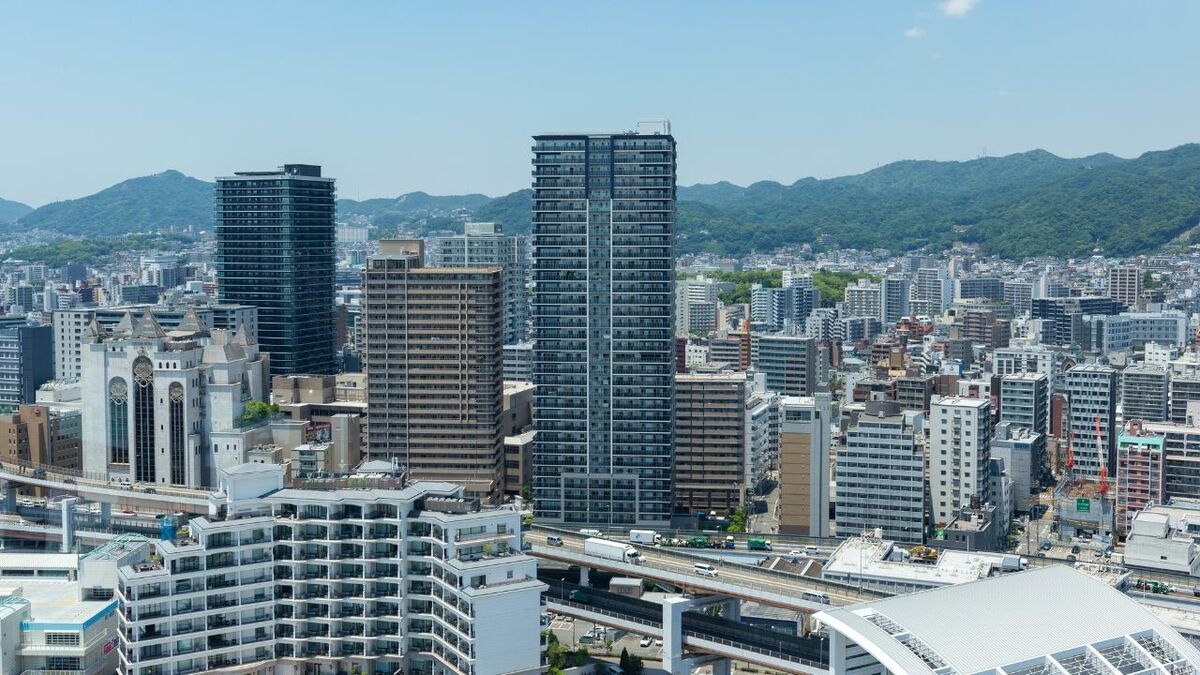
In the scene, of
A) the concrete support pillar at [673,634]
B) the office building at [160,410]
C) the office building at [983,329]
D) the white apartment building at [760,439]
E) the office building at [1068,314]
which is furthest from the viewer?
the office building at [1068,314]

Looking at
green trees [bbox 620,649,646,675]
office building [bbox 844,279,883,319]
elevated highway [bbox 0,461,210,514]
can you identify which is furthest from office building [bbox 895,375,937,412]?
office building [bbox 844,279,883,319]

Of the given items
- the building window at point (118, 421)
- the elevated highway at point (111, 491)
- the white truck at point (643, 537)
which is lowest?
the white truck at point (643, 537)

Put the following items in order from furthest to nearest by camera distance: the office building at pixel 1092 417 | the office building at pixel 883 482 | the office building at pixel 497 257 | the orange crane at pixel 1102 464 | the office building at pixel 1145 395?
the office building at pixel 497 257
the office building at pixel 1145 395
the office building at pixel 1092 417
the orange crane at pixel 1102 464
the office building at pixel 883 482

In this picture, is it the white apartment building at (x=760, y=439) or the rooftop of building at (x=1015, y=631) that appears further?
the white apartment building at (x=760, y=439)

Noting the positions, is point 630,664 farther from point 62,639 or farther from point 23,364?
point 23,364

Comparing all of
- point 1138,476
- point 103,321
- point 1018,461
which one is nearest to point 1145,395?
point 1018,461

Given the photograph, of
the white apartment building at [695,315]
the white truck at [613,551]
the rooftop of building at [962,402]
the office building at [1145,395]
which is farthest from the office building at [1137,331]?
the white truck at [613,551]

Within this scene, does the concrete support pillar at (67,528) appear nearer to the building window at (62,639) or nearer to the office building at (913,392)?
the building window at (62,639)
